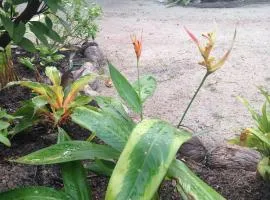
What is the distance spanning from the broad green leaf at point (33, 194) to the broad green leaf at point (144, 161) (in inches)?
14.9

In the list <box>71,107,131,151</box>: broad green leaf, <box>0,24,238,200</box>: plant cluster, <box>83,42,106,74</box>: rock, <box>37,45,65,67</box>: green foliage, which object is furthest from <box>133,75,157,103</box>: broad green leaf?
<box>83,42,106,74</box>: rock

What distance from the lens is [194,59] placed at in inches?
160

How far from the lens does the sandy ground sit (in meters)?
2.98

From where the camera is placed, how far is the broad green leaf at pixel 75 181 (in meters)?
1.47

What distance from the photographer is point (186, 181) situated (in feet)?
4.24

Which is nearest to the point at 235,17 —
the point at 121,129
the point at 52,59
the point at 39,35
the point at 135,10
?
the point at 135,10

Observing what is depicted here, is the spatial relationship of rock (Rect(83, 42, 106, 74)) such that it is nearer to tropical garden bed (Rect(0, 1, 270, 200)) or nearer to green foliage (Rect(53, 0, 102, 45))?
green foliage (Rect(53, 0, 102, 45))

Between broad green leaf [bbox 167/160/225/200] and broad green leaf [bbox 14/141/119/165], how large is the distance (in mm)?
226

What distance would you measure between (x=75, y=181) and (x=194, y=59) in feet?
9.18

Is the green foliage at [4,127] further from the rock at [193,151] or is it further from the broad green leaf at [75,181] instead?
the rock at [193,151]

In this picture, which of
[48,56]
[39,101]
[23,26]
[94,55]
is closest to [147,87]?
[39,101]

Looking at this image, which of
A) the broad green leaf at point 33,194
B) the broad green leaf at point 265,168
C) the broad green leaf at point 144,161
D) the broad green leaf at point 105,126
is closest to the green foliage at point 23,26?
the broad green leaf at point 105,126

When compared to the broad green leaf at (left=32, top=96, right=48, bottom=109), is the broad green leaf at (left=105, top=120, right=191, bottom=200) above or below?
above

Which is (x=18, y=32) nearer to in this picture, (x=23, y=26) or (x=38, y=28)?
(x=23, y=26)
